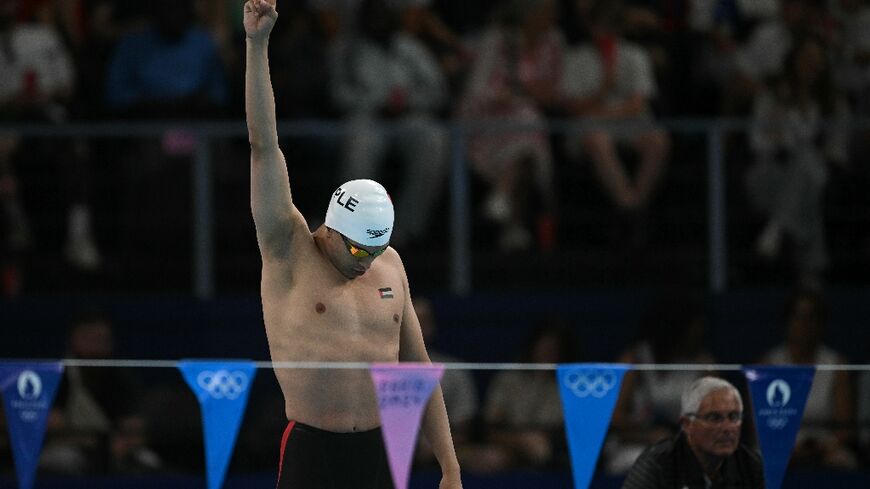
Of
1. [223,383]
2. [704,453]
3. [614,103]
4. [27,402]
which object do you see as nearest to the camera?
[223,383]

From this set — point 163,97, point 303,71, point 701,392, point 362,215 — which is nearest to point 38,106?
point 163,97

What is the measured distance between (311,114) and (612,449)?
3069 millimetres

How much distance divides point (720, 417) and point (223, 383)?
213 centimetres

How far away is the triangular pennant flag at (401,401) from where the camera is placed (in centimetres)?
638

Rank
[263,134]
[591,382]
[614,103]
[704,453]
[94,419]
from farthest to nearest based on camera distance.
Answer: [614,103] → [94,419] → [704,453] → [591,382] → [263,134]

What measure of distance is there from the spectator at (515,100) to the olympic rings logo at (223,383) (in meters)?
4.37

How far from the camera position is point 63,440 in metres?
9.56

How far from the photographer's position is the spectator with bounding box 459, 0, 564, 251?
10.9 m

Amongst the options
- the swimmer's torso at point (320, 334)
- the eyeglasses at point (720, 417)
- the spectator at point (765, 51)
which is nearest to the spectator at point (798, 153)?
the spectator at point (765, 51)

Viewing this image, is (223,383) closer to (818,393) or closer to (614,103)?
(818,393)

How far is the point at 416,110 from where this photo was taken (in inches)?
432

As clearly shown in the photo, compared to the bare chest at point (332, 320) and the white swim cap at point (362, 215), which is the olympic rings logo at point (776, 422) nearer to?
the bare chest at point (332, 320)

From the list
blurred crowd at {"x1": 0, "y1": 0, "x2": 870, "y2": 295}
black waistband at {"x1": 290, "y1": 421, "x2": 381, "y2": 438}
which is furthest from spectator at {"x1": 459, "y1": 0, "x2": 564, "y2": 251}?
black waistband at {"x1": 290, "y1": 421, "x2": 381, "y2": 438}

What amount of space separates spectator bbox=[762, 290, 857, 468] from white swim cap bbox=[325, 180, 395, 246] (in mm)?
4098
